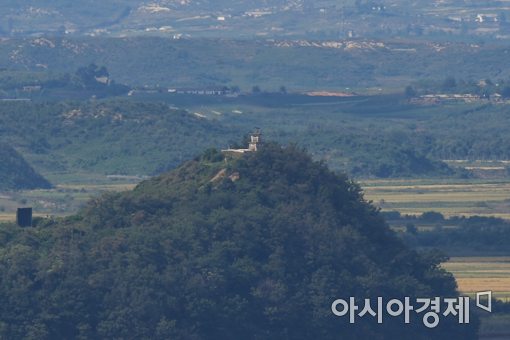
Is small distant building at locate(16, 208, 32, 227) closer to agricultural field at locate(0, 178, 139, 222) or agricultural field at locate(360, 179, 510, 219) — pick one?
agricultural field at locate(0, 178, 139, 222)

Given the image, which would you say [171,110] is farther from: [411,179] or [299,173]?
[299,173]

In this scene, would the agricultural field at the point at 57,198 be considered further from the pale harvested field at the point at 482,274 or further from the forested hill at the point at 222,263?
the forested hill at the point at 222,263

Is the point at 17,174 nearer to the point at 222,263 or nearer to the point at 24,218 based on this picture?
the point at 24,218

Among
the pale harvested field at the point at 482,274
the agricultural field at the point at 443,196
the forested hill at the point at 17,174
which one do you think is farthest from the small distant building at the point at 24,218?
the forested hill at the point at 17,174

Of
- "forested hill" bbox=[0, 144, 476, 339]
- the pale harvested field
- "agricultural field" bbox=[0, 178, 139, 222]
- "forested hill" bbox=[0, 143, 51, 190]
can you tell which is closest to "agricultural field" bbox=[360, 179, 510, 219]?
"agricultural field" bbox=[0, 178, 139, 222]

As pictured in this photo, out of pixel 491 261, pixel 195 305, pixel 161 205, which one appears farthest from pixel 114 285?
pixel 491 261

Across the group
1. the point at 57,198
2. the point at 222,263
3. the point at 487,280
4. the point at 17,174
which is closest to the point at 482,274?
the point at 487,280
